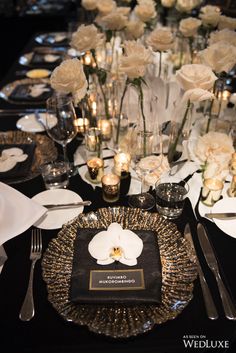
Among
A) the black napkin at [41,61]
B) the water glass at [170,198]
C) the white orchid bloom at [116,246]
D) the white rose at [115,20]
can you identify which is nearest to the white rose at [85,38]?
the white rose at [115,20]

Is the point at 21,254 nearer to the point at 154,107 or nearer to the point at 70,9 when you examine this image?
the point at 154,107

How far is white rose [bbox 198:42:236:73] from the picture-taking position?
1.04m

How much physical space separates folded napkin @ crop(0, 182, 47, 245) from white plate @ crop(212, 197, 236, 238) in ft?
1.73

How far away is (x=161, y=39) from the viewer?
1308mm

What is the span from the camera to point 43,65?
222 centimetres

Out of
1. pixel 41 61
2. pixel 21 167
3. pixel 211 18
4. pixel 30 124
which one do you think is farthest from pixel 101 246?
pixel 41 61

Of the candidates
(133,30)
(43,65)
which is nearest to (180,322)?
(133,30)

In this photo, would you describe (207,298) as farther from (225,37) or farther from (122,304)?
(225,37)

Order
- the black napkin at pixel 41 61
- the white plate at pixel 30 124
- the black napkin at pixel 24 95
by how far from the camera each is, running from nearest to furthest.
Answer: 1. the white plate at pixel 30 124
2. the black napkin at pixel 24 95
3. the black napkin at pixel 41 61

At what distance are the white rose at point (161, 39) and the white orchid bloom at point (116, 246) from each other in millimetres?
827

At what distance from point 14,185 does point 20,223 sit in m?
0.26

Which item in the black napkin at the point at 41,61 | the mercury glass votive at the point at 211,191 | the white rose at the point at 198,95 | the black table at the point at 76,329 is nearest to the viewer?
the black table at the point at 76,329

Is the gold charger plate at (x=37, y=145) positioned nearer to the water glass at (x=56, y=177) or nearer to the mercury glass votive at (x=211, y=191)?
the water glass at (x=56, y=177)

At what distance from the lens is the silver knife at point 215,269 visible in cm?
72
